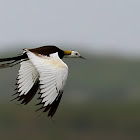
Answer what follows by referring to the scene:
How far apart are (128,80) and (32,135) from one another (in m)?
42.6

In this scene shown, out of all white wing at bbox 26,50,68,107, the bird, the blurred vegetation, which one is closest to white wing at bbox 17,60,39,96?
the bird

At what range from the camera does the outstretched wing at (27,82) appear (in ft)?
60.5

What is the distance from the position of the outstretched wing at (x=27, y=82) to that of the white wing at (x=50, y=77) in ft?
4.70

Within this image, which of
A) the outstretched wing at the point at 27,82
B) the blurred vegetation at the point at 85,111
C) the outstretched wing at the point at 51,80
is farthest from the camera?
the blurred vegetation at the point at 85,111

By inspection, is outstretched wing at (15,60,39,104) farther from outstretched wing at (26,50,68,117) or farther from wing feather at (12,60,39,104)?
outstretched wing at (26,50,68,117)

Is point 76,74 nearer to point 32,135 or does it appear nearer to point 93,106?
point 93,106

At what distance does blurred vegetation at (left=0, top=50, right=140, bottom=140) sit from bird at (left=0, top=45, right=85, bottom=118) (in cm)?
4428

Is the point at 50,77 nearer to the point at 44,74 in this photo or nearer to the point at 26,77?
the point at 44,74

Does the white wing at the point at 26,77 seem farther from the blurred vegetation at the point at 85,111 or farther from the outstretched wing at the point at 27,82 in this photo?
the blurred vegetation at the point at 85,111

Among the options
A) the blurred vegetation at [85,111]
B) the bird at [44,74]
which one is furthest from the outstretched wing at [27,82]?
the blurred vegetation at [85,111]

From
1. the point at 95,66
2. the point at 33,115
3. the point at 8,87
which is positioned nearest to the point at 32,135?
the point at 33,115

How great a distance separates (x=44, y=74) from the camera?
16.3 meters

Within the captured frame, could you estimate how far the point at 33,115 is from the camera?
71875 millimetres

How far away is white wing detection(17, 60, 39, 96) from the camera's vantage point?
60.6 ft
